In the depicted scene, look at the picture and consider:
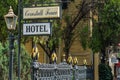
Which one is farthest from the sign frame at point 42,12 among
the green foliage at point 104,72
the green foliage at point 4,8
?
the green foliage at point 104,72

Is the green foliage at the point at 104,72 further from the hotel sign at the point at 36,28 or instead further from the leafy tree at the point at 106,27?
the hotel sign at the point at 36,28

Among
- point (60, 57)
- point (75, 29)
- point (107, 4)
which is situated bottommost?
point (60, 57)

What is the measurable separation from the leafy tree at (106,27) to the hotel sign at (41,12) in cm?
1524

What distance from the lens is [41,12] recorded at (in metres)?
11.3

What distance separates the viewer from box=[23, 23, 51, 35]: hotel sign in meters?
11.0

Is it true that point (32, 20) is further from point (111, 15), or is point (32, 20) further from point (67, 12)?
point (67, 12)

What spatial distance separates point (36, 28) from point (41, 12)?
0.49 meters

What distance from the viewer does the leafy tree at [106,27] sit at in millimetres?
26297

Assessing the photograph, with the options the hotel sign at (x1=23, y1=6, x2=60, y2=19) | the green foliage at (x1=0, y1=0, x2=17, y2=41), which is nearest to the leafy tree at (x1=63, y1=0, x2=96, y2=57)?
the green foliage at (x1=0, y1=0, x2=17, y2=41)

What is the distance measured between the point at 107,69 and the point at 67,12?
21.5 ft

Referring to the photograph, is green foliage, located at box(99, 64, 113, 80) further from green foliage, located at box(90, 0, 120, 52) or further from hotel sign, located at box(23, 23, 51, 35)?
hotel sign, located at box(23, 23, 51, 35)

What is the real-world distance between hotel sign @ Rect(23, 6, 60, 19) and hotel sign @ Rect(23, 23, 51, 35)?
9.6 inches

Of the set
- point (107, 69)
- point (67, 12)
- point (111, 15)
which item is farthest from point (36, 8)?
point (67, 12)

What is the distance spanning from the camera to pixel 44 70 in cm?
1346
